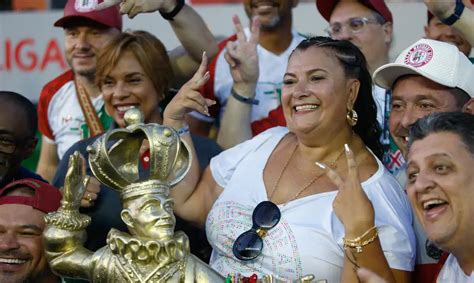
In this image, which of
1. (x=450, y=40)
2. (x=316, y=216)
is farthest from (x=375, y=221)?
(x=450, y=40)

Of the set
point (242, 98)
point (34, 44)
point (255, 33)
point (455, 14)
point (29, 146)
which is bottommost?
point (34, 44)

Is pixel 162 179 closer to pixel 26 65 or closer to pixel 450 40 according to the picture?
pixel 450 40

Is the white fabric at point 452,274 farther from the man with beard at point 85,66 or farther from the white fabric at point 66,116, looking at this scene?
the white fabric at point 66,116

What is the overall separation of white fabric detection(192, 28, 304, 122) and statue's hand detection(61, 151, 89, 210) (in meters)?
1.88

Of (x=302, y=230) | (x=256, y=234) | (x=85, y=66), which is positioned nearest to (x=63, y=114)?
(x=85, y=66)

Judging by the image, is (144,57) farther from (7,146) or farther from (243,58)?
(7,146)

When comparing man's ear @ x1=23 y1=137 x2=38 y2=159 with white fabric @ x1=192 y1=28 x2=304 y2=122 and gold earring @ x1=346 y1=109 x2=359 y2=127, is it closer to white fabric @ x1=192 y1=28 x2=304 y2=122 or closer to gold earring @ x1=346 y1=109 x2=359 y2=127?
white fabric @ x1=192 y1=28 x2=304 y2=122

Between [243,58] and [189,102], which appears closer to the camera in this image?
[189,102]

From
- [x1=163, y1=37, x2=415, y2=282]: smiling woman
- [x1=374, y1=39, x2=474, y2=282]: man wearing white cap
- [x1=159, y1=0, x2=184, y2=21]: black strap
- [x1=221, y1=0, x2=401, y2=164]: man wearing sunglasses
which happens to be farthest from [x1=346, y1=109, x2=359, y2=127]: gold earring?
[x1=159, y1=0, x2=184, y2=21]: black strap

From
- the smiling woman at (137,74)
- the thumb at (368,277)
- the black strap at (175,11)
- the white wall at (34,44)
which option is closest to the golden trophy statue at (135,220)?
the thumb at (368,277)

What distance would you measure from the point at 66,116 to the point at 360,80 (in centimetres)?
200

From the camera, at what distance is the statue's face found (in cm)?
411

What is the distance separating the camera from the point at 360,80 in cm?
502

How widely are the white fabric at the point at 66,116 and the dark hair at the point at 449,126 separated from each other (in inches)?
91.9
